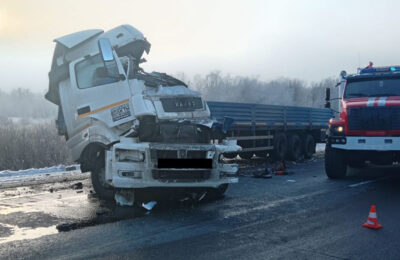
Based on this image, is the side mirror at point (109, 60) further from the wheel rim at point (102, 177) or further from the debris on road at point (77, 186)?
the debris on road at point (77, 186)

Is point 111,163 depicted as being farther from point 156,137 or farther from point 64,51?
point 64,51

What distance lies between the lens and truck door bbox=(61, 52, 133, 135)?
22.5ft

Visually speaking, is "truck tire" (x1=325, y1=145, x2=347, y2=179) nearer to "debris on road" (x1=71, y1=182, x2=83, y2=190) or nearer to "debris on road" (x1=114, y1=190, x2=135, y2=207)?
"debris on road" (x1=114, y1=190, x2=135, y2=207)

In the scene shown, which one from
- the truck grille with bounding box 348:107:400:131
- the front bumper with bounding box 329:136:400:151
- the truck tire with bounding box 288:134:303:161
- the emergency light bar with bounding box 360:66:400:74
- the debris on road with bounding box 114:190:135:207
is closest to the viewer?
the debris on road with bounding box 114:190:135:207

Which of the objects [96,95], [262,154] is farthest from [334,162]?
[96,95]

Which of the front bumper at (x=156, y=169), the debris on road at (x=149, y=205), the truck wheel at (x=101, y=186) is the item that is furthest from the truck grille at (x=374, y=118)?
the truck wheel at (x=101, y=186)

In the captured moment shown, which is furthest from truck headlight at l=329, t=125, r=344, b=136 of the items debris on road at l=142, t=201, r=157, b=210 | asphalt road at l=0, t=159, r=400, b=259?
debris on road at l=142, t=201, r=157, b=210

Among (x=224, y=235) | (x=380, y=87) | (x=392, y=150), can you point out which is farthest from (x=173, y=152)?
(x=380, y=87)

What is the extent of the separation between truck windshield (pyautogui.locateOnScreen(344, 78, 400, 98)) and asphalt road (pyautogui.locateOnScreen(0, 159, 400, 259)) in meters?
2.44

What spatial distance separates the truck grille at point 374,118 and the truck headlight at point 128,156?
216 inches

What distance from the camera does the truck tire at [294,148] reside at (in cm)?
1569

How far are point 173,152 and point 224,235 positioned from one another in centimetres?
181

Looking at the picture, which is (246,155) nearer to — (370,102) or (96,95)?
(370,102)

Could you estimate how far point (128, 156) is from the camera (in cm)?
630
